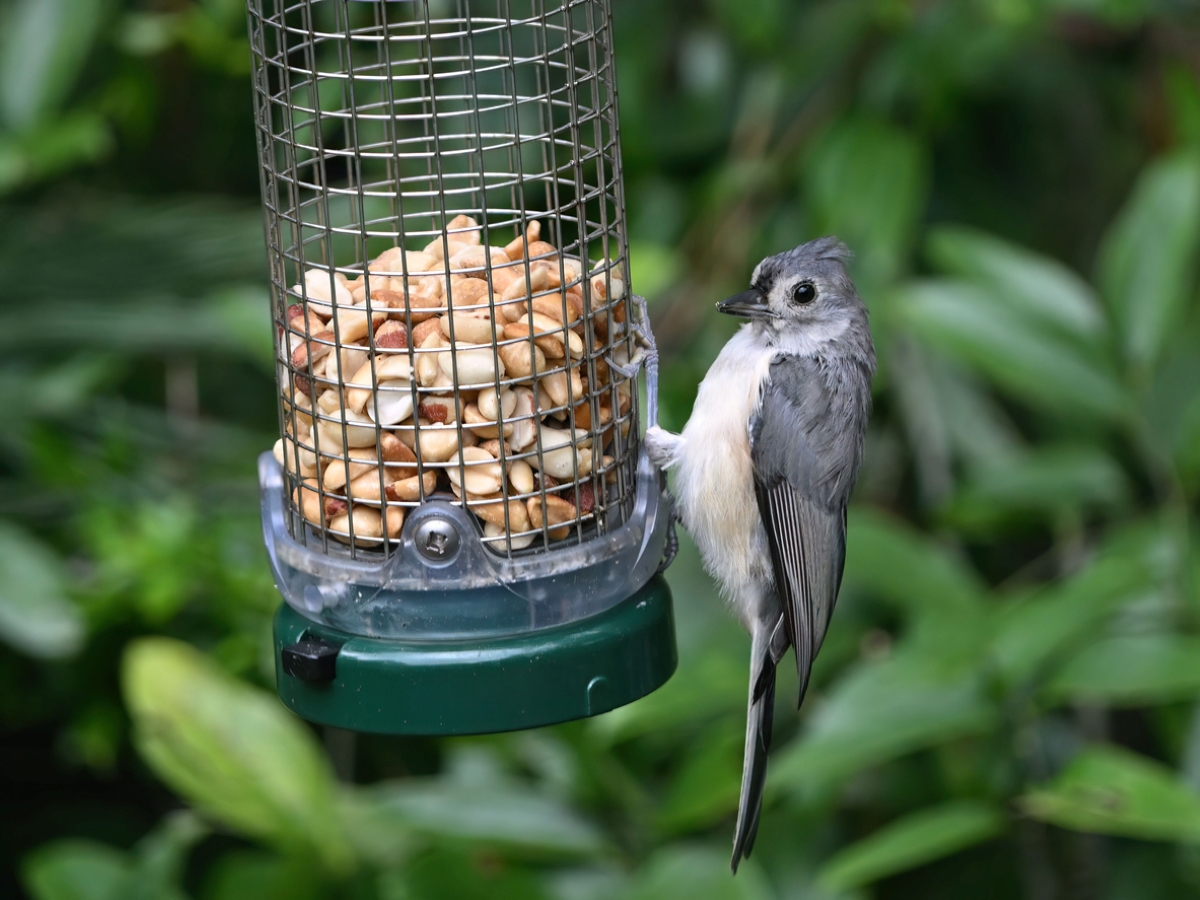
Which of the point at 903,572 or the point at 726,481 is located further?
the point at 903,572

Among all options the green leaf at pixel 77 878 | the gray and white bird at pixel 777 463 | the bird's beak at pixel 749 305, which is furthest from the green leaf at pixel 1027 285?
the green leaf at pixel 77 878

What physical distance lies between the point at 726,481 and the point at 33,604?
71.1 inches

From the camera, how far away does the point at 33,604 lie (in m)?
3.66

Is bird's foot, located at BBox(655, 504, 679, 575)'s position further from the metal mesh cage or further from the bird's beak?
the bird's beak

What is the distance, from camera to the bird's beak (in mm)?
3129

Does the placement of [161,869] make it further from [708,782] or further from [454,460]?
[454,460]

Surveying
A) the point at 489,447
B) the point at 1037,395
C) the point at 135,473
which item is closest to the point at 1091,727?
the point at 1037,395

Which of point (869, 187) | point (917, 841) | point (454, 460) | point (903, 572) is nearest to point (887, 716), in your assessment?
point (917, 841)

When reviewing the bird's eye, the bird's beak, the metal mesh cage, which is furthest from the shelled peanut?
the bird's eye

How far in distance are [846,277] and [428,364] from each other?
1.06 metres

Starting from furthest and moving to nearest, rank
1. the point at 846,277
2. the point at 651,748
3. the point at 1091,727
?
the point at 1091,727 → the point at 651,748 → the point at 846,277

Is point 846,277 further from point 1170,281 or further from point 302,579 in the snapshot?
point 302,579

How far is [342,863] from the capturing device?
3.96 meters

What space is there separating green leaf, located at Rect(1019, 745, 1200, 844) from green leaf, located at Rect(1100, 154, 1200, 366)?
1.13 metres
